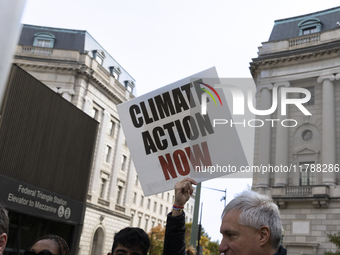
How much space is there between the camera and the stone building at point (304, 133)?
29891 mm

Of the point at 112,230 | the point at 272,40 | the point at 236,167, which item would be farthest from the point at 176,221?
the point at 112,230

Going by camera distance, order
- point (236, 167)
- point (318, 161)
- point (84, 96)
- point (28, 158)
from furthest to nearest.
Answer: point (84, 96)
point (318, 161)
point (28, 158)
point (236, 167)

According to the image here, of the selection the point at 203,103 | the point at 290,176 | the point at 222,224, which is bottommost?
the point at 222,224

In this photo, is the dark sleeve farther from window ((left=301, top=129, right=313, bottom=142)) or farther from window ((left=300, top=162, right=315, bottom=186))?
window ((left=301, top=129, right=313, bottom=142))

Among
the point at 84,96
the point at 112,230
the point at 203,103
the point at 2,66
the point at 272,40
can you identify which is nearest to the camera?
the point at 2,66

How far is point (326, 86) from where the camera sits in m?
32.9

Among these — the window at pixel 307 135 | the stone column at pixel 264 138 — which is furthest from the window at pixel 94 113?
the window at pixel 307 135

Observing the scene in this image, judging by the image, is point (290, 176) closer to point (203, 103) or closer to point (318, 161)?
point (318, 161)

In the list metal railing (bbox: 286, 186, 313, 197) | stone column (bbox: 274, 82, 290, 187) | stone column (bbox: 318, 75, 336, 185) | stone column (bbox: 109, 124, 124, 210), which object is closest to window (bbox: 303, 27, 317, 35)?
stone column (bbox: 318, 75, 336, 185)

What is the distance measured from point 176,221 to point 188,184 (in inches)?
12.6

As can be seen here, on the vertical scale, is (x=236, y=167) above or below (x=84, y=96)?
below

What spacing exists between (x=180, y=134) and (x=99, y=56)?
153ft

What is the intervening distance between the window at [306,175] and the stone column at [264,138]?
274cm

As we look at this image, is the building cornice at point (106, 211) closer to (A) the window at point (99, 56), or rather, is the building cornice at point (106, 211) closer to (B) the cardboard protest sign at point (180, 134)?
(A) the window at point (99, 56)
